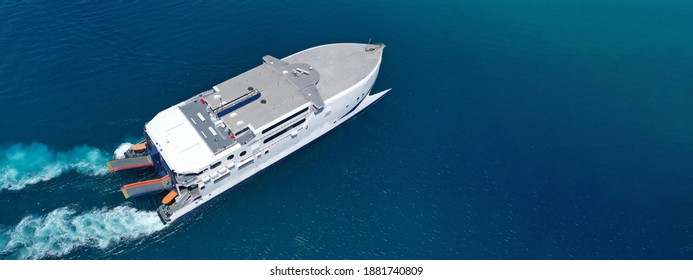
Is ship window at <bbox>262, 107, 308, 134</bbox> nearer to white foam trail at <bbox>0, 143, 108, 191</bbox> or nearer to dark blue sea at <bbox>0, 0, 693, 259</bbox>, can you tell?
dark blue sea at <bbox>0, 0, 693, 259</bbox>

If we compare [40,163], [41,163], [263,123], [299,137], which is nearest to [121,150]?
[41,163]

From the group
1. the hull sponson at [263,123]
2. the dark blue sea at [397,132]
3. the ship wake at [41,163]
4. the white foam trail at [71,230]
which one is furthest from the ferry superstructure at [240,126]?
the ship wake at [41,163]

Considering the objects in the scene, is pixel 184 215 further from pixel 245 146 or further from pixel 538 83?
pixel 538 83

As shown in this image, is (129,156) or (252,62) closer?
(129,156)

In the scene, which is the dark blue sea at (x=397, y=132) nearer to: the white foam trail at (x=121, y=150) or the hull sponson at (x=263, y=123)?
the white foam trail at (x=121, y=150)

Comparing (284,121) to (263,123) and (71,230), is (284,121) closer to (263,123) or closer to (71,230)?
(263,123)

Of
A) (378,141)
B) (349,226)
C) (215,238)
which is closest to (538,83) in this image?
(378,141)
